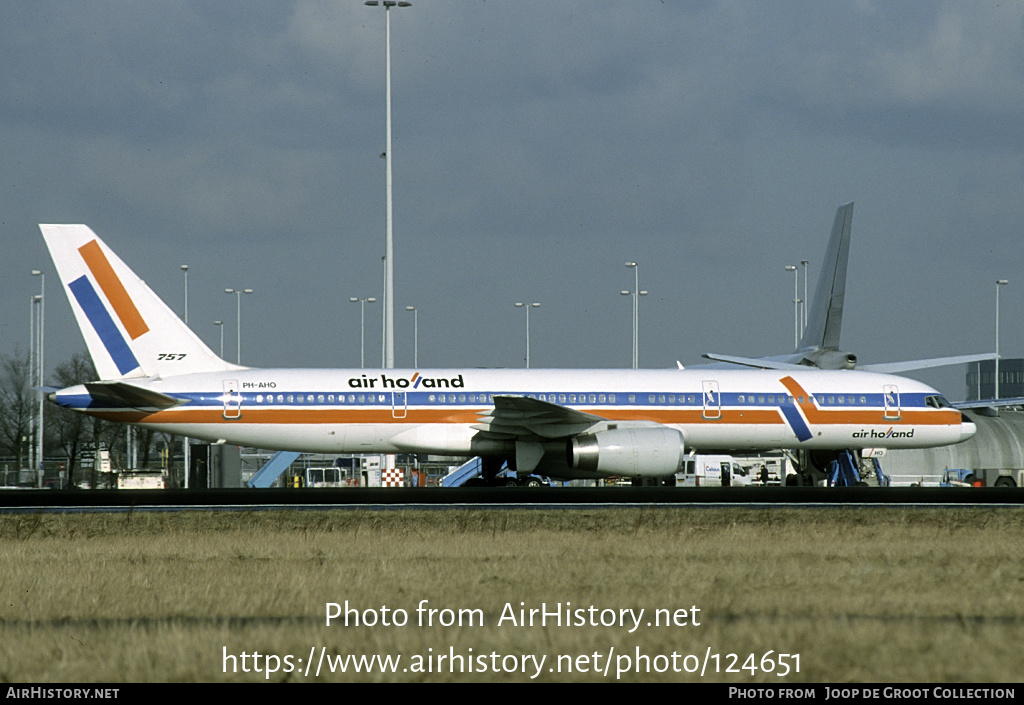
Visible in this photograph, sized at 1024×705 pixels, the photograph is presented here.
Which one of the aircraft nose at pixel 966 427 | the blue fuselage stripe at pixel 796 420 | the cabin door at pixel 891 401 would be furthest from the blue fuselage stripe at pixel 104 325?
the aircraft nose at pixel 966 427

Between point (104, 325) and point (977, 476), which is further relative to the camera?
point (977, 476)

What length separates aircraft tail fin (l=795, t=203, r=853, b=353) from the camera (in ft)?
164

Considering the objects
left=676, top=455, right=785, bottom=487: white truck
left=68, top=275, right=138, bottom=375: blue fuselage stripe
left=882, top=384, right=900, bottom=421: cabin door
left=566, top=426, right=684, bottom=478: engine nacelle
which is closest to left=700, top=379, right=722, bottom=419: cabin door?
left=566, top=426, right=684, bottom=478: engine nacelle

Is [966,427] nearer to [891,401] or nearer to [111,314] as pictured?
[891,401]

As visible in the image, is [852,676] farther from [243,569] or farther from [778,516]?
[778,516]

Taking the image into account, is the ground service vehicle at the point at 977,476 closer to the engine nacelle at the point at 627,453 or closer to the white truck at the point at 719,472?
the white truck at the point at 719,472

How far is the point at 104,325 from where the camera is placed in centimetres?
3269

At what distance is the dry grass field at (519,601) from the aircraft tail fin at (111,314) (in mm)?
11876

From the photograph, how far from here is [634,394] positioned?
1314 inches

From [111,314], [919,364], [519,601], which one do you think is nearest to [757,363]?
[919,364]

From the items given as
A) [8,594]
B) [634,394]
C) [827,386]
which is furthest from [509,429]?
[8,594]

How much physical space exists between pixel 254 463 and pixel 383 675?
248 feet

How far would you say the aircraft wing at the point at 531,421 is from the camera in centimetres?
3139

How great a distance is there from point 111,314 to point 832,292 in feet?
101
